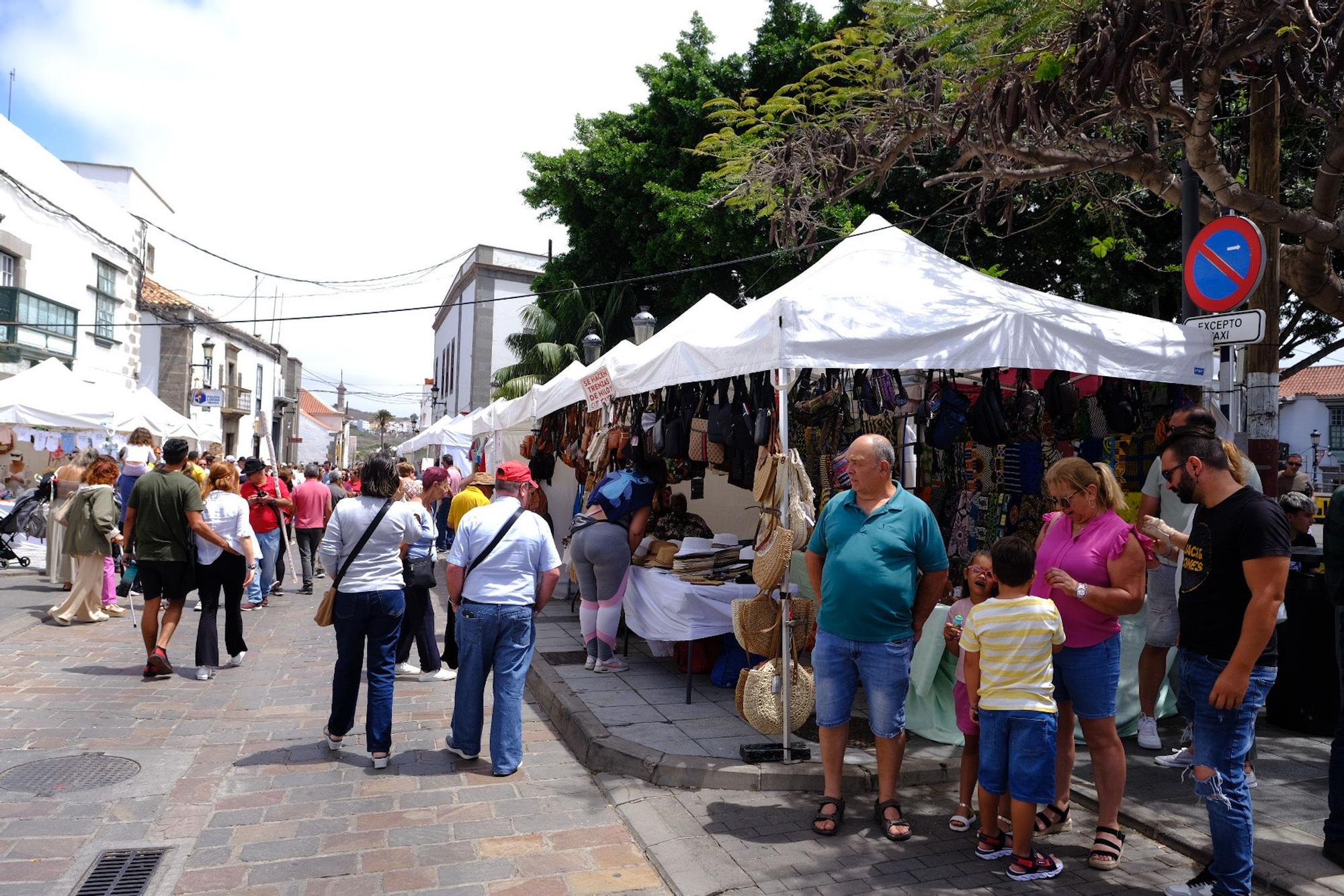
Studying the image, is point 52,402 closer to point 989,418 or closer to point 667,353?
point 667,353

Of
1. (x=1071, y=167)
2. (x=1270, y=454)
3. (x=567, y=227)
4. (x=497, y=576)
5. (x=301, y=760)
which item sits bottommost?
(x=301, y=760)

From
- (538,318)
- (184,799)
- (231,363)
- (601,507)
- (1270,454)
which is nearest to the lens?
(184,799)

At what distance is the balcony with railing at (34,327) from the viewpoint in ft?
57.9

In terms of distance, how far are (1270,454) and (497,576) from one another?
5339mm

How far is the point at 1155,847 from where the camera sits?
426 cm

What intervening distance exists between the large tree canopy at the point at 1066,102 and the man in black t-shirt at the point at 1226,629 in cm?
372

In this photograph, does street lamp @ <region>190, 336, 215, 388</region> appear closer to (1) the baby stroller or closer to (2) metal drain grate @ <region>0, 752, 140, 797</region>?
(1) the baby stroller

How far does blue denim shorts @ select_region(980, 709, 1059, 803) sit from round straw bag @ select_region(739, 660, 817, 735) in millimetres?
1445

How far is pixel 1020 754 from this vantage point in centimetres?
379

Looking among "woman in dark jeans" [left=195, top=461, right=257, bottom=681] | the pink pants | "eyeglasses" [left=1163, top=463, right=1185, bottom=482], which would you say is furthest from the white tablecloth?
the pink pants

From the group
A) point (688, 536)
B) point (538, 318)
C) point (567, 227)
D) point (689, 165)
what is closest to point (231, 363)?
point (538, 318)

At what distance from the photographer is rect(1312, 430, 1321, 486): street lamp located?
41.0m

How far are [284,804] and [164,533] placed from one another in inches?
129

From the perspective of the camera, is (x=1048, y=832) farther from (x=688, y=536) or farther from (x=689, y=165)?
(x=689, y=165)
